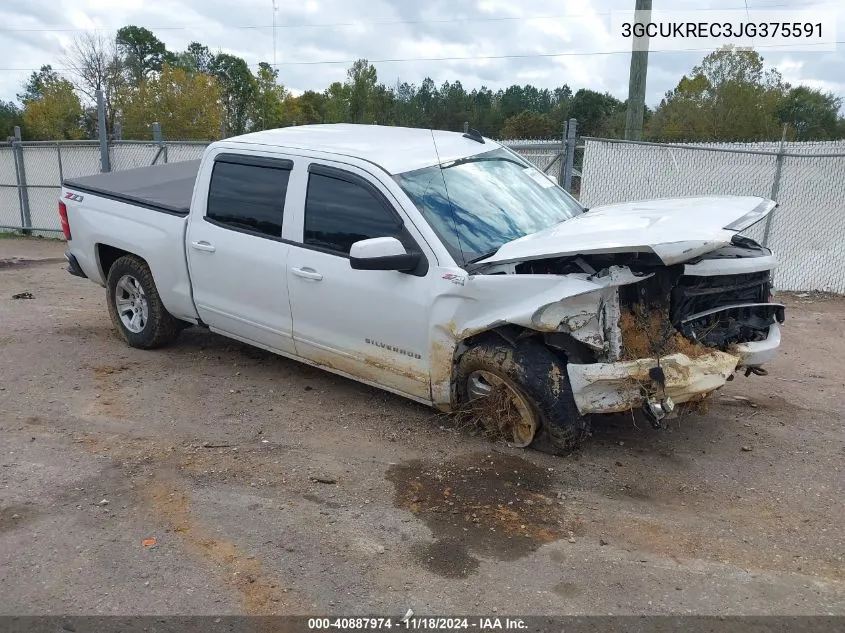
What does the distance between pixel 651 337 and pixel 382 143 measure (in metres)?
2.32

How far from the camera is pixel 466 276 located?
4.37m

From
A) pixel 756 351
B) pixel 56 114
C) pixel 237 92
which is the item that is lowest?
pixel 756 351

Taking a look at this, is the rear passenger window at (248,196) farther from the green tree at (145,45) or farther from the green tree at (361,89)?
the green tree at (145,45)

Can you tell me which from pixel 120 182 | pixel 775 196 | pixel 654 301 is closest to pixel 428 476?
pixel 654 301

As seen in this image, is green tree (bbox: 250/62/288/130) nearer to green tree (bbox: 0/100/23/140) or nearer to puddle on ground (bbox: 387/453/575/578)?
green tree (bbox: 0/100/23/140)

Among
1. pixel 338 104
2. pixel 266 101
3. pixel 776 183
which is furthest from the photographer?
pixel 266 101

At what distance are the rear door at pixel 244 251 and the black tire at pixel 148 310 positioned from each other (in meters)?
0.66

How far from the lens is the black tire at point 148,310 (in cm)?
634

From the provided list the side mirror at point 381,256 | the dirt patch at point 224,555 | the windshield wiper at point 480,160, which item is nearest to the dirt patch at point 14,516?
the dirt patch at point 224,555

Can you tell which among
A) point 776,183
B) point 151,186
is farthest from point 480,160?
point 776,183

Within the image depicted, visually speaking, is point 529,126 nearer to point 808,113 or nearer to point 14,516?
point 808,113

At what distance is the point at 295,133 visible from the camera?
5.82 metres

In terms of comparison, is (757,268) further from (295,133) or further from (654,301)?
(295,133)

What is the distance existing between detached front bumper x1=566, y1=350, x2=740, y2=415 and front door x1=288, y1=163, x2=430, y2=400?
3.28ft
